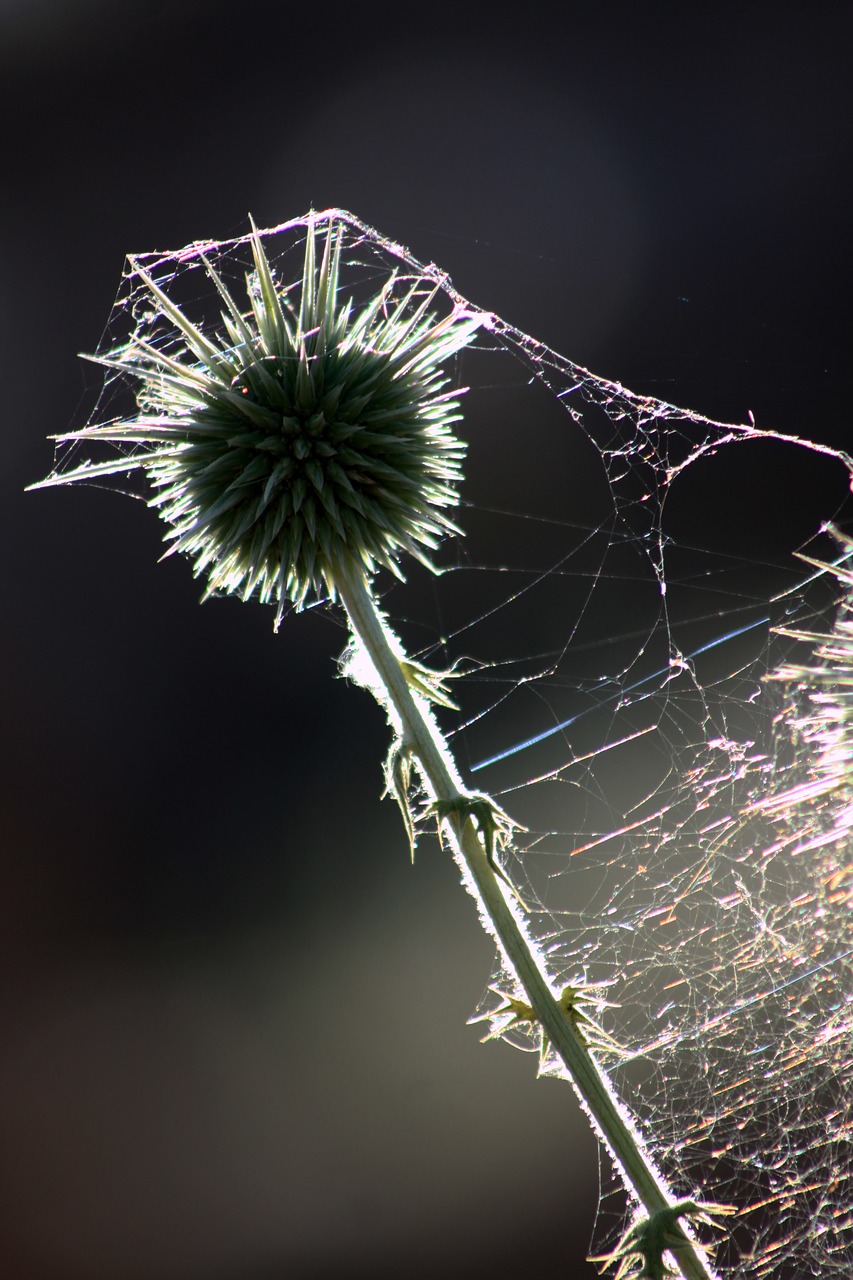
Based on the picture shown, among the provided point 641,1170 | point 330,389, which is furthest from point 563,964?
point 330,389

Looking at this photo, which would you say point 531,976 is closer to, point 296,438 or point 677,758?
point 296,438

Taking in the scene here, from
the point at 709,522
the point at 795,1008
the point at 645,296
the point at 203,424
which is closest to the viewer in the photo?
the point at 203,424

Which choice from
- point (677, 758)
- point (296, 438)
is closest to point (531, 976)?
point (296, 438)

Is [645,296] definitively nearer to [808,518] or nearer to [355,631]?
[808,518]

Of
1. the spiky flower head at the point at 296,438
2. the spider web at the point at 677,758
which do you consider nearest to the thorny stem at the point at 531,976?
the spider web at the point at 677,758

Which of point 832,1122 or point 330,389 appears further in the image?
point 832,1122

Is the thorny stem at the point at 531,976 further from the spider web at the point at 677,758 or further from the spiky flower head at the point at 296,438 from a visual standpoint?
the spiky flower head at the point at 296,438
